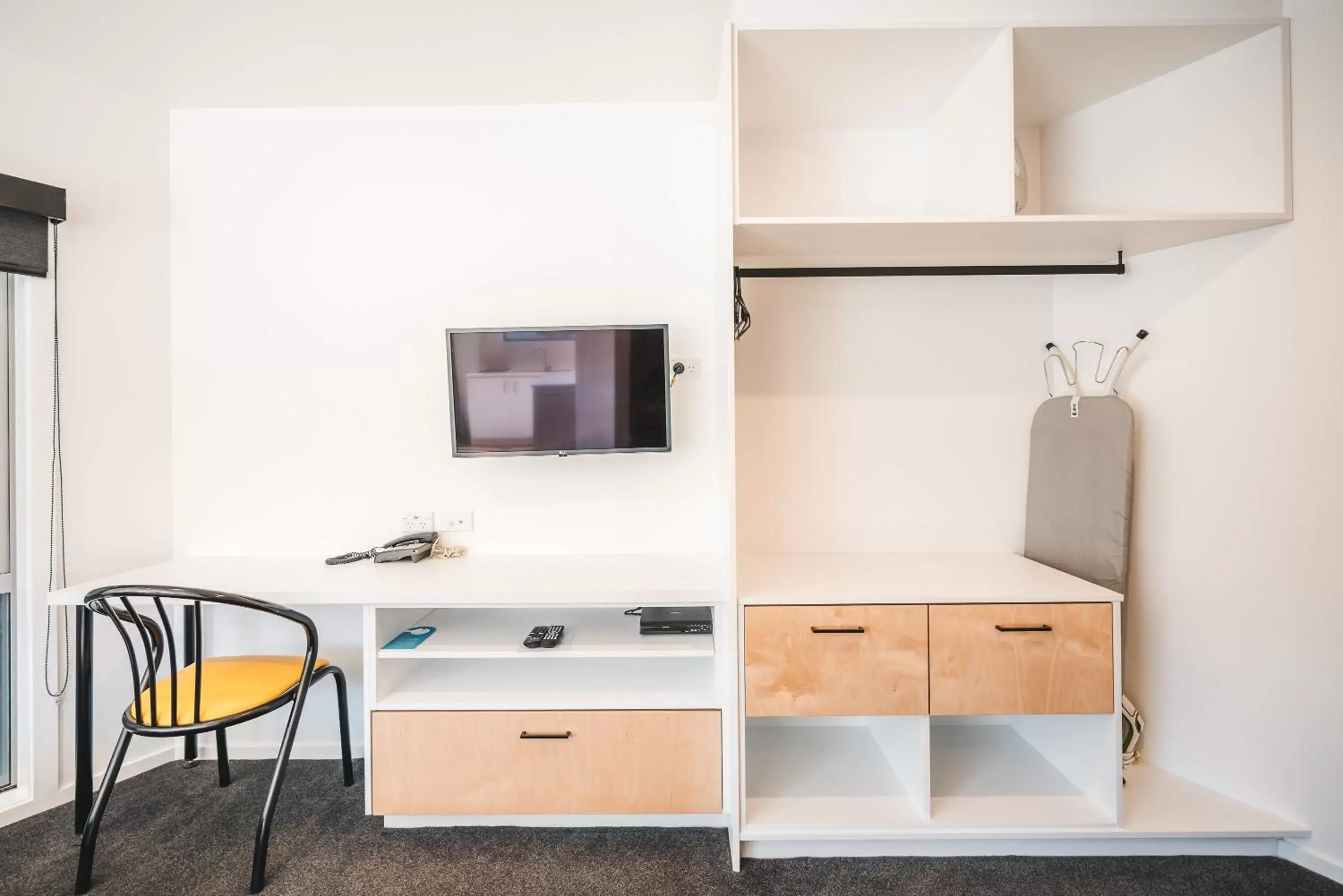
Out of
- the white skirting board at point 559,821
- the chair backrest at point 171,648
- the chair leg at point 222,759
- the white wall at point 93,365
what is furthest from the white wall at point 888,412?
the white wall at point 93,365

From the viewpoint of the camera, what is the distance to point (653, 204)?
2186mm

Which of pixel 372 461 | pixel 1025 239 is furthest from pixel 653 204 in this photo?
pixel 372 461

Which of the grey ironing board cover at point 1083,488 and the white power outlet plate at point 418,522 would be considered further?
the white power outlet plate at point 418,522

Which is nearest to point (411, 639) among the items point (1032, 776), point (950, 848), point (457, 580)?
point (457, 580)

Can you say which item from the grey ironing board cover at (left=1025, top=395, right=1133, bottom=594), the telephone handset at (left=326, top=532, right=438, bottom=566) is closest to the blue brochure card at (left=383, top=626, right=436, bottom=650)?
the telephone handset at (left=326, top=532, right=438, bottom=566)

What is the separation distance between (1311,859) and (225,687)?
3.03m

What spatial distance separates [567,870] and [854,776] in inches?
35.0

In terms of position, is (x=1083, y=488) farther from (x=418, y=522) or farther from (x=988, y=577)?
(x=418, y=522)

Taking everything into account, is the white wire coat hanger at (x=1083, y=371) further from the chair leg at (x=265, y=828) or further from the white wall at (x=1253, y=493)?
the chair leg at (x=265, y=828)

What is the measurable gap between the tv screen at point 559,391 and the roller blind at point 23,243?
1.28 meters

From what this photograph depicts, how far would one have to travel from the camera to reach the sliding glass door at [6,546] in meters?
1.89

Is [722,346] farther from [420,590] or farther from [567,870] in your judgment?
[567,870]

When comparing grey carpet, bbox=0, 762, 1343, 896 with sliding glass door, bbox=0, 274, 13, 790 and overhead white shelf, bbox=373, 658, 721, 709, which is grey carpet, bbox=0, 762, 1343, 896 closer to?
sliding glass door, bbox=0, 274, 13, 790

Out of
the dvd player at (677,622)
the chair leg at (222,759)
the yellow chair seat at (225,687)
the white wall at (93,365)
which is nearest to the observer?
the yellow chair seat at (225,687)
